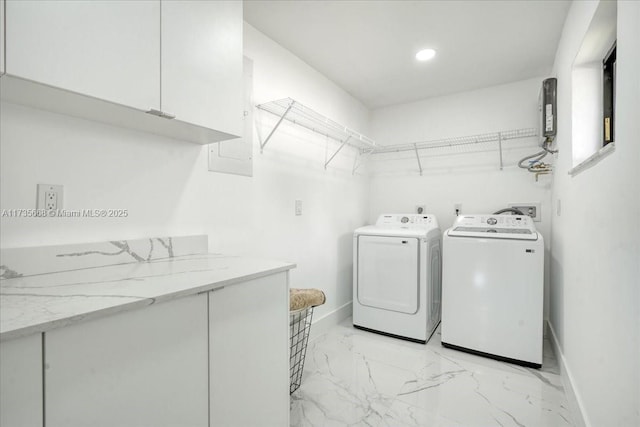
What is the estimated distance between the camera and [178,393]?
0.93m

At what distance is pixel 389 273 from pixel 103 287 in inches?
82.8

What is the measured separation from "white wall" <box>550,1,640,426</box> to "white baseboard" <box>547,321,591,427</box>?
0.08 feet

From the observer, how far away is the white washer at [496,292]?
2.10 metres

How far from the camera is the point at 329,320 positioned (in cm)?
277

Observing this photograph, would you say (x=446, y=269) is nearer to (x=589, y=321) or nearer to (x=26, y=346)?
(x=589, y=321)

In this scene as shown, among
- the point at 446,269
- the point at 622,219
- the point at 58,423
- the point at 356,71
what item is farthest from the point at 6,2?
the point at 446,269

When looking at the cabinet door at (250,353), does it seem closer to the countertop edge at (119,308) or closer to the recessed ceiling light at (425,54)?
the countertop edge at (119,308)

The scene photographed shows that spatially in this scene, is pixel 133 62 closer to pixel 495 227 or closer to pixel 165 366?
pixel 165 366

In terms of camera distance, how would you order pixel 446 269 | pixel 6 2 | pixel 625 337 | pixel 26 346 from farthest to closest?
pixel 446 269 < pixel 625 337 < pixel 6 2 < pixel 26 346

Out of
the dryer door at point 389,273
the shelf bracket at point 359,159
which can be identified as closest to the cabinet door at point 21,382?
the dryer door at point 389,273

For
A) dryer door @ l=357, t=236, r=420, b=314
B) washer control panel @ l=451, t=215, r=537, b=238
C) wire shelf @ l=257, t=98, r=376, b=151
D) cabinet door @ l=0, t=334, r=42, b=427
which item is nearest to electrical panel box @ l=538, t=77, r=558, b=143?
washer control panel @ l=451, t=215, r=537, b=238

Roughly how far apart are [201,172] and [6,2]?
95 cm

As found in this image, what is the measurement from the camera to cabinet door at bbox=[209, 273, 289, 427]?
105 cm

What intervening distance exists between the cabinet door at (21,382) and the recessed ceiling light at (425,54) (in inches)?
103
